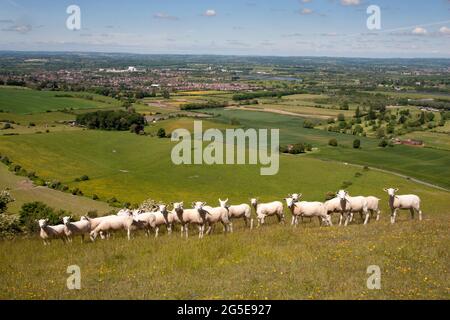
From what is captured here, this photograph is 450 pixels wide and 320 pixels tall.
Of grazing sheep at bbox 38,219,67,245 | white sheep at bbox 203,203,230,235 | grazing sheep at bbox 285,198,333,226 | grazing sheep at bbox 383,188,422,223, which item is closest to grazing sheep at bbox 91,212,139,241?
grazing sheep at bbox 38,219,67,245

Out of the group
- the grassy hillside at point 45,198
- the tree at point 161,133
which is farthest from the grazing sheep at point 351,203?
the tree at point 161,133

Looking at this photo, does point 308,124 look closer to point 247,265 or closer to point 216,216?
point 216,216

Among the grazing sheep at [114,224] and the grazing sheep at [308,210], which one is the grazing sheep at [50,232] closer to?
the grazing sheep at [114,224]

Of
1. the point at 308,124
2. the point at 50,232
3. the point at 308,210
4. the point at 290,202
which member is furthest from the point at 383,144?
the point at 50,232

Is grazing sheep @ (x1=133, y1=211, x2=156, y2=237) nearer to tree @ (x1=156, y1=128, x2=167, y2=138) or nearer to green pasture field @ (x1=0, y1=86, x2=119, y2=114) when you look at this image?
tree @ (x1=156, y1=128, x2=167, y2=138)

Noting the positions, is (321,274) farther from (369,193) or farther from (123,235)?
(369,193)
